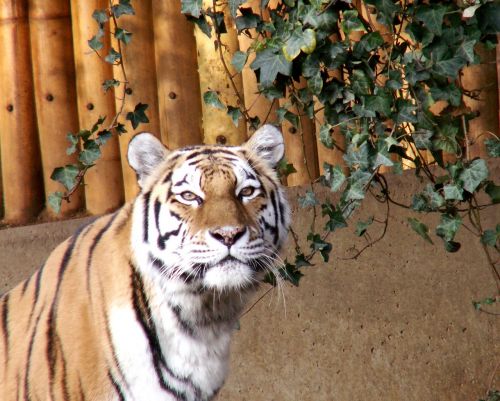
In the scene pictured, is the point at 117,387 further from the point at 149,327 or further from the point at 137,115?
the point at 137,115

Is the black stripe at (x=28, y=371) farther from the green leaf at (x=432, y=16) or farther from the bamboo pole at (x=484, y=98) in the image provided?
the bamboo pole at (x=484, y=98)

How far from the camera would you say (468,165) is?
10.9ft

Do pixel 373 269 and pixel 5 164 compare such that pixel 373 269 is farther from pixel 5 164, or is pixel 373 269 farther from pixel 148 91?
pixel 5 164

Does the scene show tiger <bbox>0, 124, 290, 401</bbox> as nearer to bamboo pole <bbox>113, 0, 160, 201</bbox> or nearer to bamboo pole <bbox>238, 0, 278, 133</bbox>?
bamboo pole <bbox>238, 0, 278, 133</bbox>

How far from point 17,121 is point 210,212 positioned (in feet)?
8.08

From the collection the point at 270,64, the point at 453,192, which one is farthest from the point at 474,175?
the point at 270,64

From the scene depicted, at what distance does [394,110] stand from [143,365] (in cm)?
117

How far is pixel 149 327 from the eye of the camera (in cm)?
347

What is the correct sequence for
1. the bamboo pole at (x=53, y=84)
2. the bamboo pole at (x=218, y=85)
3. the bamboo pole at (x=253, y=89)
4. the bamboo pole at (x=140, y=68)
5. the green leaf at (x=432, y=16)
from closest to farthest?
the green leaf at (x=432, y=16) < the bamboo pole at (x=253, y=89) < the bamboo pole at (x=218, y=85) < the bamboo pole at (x=140, y=68) < the bamboo pole at (x=53, y=84)

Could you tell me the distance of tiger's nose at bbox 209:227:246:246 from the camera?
10.7 ft

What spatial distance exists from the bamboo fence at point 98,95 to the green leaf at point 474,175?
171cm

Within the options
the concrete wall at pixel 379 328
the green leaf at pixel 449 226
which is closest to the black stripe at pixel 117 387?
the green leaf at pixel 449 226

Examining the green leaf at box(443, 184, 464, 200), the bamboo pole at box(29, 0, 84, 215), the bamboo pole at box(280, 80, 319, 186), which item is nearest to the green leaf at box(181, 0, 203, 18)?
the green leaf at box(443, 184, 464, 200)

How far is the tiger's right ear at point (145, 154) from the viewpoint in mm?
3576
